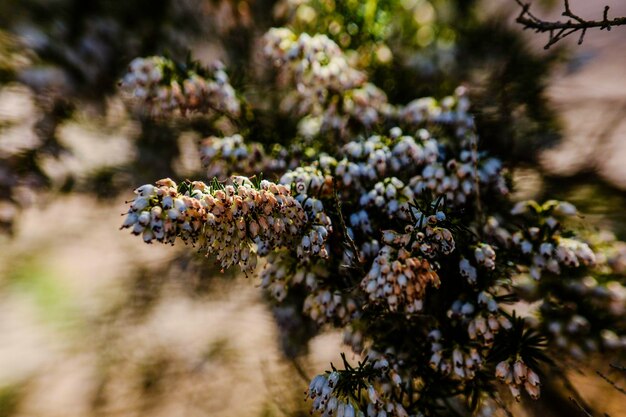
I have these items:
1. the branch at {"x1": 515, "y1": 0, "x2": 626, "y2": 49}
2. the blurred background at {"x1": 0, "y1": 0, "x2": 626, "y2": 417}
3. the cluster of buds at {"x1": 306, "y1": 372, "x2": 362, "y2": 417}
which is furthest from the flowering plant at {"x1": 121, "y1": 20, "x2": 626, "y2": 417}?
the branch at {"x1": 515, "y1": 0, "x2": 626, "y2": 49}

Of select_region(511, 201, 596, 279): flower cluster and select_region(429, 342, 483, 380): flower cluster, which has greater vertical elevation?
select_region(511, 201, 596, 279): flower cluster

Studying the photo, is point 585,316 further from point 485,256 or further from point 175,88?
point 175,88

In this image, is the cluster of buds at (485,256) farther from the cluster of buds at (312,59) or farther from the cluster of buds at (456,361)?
the cluster of buds at (312,59)

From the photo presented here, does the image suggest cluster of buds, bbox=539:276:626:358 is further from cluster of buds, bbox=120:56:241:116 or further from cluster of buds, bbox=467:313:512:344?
cluster of buds, bbox=120:56:241:116

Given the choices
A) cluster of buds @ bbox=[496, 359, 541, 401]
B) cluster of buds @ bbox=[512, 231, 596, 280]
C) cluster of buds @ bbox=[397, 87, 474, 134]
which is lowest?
cluster of buds @ bbox=[496, 359, 541, 401]

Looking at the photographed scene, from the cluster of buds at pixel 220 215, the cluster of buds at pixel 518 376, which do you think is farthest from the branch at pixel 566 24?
the cluster of buds at pixel 518 376
